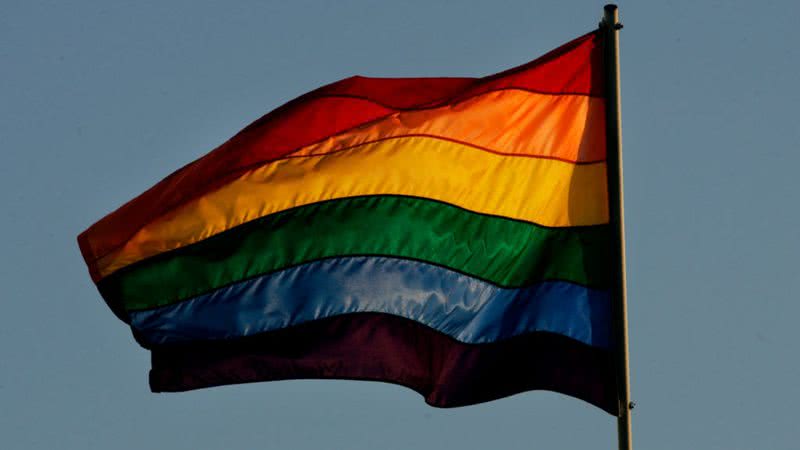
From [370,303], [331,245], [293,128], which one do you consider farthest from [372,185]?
[370,303]

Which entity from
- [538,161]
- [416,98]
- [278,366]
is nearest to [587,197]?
[538,161]

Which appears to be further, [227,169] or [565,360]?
[227,169]

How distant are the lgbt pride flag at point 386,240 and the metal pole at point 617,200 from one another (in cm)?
40

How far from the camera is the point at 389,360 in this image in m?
21.2

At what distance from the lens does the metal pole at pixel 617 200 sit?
758 inches

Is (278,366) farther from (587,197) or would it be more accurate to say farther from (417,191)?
(587,197)

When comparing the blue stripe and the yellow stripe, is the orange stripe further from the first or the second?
the blue stripe

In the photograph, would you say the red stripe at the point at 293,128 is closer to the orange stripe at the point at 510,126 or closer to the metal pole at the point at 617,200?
the orange stripe at the point at 510,126

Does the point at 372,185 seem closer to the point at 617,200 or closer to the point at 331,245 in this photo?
the point at 331,245

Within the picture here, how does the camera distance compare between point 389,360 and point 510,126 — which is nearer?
point 389,360

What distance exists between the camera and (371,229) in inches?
848

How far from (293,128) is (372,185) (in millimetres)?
1057

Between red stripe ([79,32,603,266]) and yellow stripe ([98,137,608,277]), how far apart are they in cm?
14

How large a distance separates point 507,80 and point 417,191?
144 centimetres
